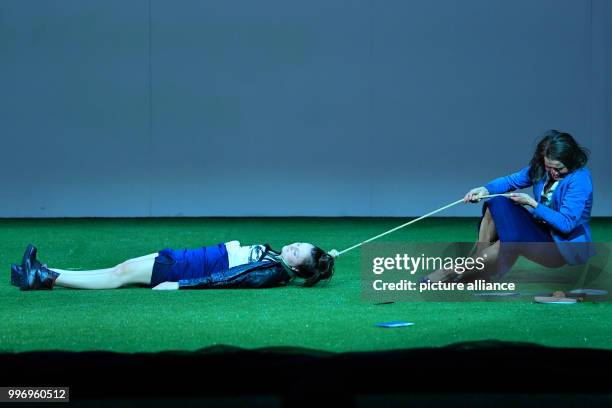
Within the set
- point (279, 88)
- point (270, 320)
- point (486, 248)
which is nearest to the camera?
point (270, 320)

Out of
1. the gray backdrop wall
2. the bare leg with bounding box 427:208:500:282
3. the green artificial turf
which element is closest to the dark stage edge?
the green artificial turf

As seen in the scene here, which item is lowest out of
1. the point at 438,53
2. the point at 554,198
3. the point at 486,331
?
the point at 486,331

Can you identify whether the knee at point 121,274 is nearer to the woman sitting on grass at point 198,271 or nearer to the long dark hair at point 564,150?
the woman sitting on grass at point 198,271

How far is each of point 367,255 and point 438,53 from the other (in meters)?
5.60

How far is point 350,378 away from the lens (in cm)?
219

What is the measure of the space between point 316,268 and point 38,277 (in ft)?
4.72

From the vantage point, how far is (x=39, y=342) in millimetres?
3449

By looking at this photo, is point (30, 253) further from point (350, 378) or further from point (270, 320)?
point (350, 378)

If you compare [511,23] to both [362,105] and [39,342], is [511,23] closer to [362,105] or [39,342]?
[362,105]

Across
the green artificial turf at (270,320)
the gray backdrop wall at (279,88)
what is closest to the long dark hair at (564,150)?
the green artificial turf at (270,320)

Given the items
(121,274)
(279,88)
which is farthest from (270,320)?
(279,88)

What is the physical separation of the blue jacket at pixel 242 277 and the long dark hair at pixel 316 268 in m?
0.12

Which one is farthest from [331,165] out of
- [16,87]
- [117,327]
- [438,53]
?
[117,327]

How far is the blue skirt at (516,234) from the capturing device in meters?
4.57
